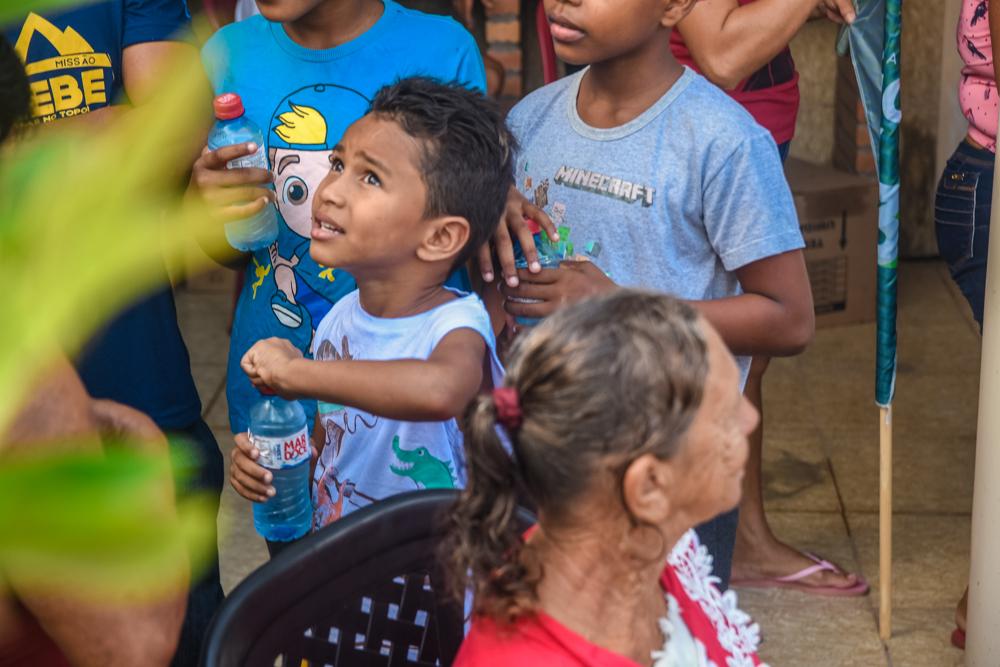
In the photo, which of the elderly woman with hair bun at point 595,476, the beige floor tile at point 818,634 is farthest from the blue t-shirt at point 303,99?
the beige floor tile at point 818,634

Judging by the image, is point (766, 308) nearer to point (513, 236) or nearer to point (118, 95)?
point (513, 236)

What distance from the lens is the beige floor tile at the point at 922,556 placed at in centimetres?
332

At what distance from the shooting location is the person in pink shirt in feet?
9.16

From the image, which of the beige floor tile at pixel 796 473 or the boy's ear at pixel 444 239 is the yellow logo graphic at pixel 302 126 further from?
the beige floor tile at pixel 796 473

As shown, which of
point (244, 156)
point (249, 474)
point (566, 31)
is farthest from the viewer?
point (244, 156)

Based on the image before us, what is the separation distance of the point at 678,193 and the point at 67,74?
1.07 metres

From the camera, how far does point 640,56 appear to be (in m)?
2.15

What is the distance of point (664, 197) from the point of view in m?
2.08

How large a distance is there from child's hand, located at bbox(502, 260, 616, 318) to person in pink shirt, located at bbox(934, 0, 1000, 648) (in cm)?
121

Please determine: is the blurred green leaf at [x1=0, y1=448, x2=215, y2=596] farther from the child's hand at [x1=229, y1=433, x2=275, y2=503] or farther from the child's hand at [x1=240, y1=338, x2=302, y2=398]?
the child's hand at [x1=229, y1=433, x2=275, y2=503]

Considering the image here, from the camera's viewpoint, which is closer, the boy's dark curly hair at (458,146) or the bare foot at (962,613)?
the boy's dark curly hair at (458,146)

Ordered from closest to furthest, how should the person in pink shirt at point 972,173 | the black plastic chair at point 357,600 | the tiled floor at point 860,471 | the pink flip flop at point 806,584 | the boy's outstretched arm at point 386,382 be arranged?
the black plastic chair at point 357,600
the boy's outstretched arm at point 386,382
the person in pink shirt at point 972,173
the tiled floor at point 860,471
the pink flip flop at point 806,584

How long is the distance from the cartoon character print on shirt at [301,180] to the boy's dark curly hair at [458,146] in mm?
183

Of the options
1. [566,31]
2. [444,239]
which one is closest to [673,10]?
[566,31]
